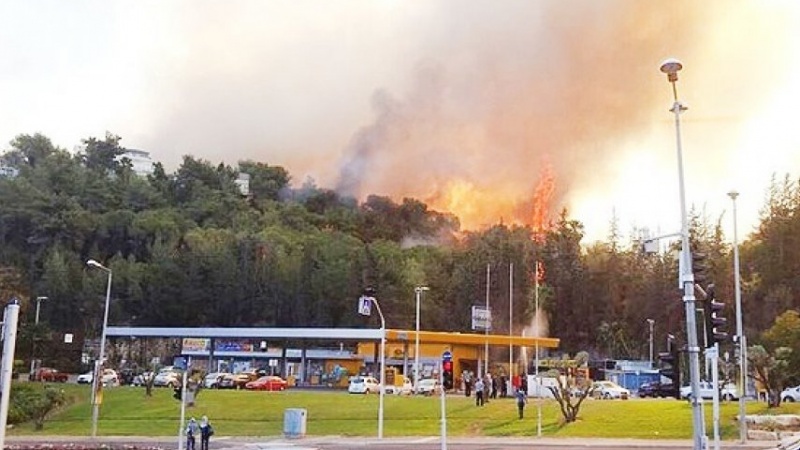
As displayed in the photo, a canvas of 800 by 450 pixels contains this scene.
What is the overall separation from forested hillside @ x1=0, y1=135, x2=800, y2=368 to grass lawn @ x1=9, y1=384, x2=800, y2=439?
89.9ft

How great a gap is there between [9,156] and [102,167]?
14665 millimetres

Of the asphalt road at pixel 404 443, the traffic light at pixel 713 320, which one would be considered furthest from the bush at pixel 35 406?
the traffic light at pixel 713 320

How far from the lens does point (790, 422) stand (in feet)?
117

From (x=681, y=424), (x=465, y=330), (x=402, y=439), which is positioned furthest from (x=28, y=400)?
(x=465, y=330)

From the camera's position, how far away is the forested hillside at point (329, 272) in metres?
90.5

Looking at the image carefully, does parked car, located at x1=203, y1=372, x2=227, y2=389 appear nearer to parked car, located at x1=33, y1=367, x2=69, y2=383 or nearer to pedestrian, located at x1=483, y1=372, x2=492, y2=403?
parked car, located at x1=33, y1=367, x2=69, y2=383

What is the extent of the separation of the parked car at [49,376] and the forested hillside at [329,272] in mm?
4322

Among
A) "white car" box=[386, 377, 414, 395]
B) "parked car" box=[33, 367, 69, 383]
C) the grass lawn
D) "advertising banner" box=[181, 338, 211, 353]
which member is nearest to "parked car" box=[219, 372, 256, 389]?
the grass lawn

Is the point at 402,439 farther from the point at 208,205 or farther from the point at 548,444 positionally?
the point at 208,205

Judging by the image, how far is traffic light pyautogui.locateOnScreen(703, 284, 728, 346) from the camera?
19.1 metres

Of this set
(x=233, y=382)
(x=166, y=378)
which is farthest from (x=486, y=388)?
(x=166, y=378)

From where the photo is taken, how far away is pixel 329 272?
10062cm

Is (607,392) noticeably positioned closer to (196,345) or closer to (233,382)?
(233,382)

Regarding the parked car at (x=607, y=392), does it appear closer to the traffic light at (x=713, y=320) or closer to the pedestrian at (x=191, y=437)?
the pedestrian at (x=191, y=437)
